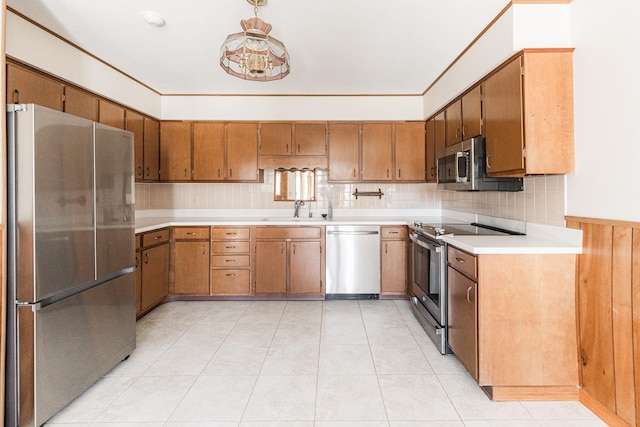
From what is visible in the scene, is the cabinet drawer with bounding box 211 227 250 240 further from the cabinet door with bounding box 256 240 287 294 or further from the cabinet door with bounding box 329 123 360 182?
the cabinet door with bounding box 329 123 360 182

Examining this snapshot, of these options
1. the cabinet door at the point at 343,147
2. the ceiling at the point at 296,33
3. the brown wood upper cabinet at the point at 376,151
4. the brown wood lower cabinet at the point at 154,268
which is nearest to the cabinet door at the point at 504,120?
the ceiling at the point at 296,33

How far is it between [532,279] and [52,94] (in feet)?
11.6

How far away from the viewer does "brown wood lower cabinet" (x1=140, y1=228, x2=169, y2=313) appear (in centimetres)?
347

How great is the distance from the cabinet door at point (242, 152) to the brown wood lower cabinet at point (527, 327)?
2995mm

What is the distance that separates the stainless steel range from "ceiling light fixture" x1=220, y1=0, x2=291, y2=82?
1.77m

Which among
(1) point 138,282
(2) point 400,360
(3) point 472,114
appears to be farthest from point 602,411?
(1) point 138,282

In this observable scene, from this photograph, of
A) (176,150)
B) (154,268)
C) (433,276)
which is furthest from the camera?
(176,150)

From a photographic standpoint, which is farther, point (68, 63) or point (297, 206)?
point (297, 206)

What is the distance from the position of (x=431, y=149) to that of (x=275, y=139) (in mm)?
1880

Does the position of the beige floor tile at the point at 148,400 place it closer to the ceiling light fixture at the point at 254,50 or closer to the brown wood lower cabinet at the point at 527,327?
the brown wood lower cabinet at the point at 527,327

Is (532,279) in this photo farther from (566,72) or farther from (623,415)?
(566,72)

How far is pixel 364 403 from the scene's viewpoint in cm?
203

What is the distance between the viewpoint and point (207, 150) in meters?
4.29

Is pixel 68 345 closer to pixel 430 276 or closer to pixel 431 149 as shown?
pixel 430 276
